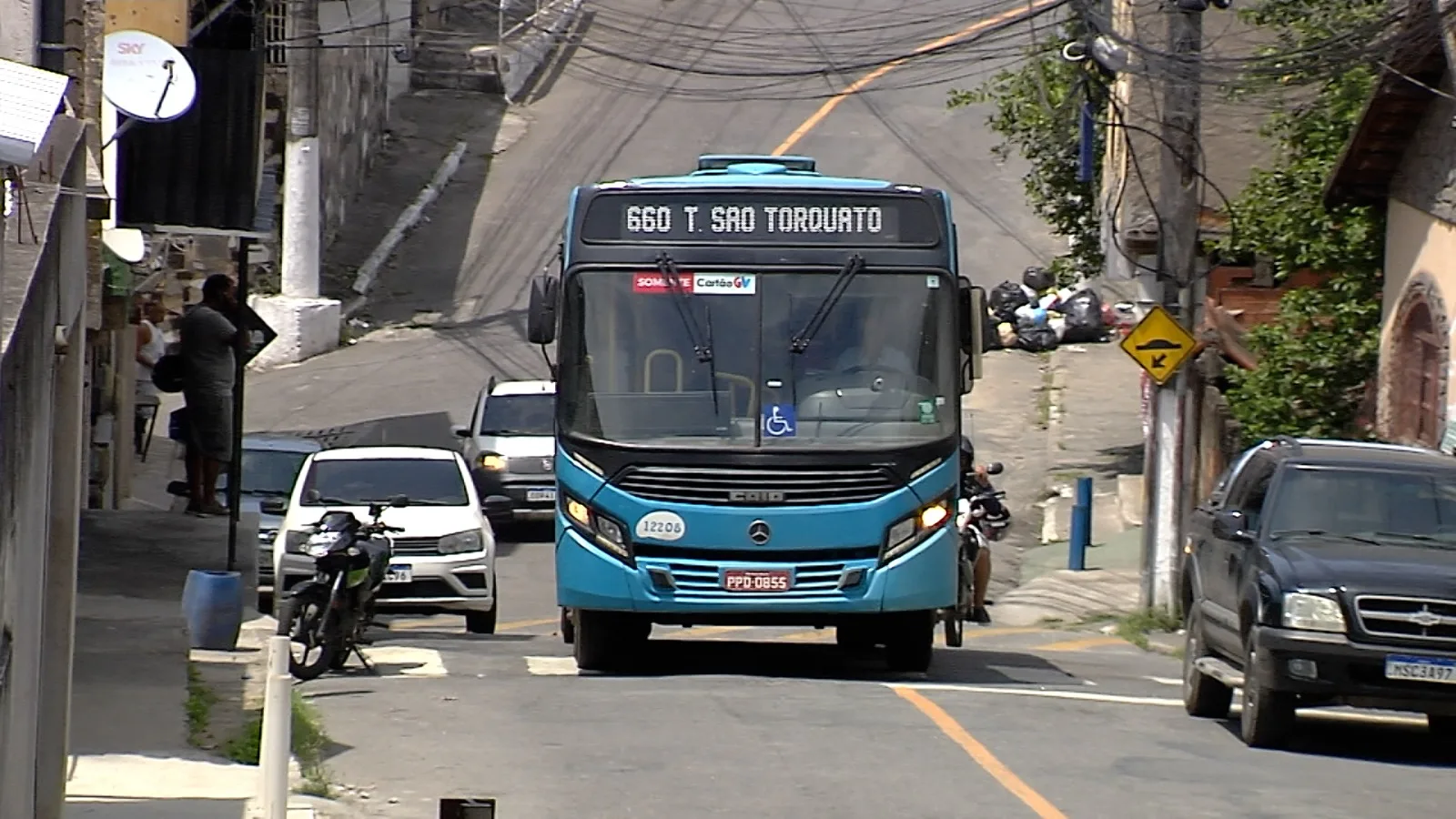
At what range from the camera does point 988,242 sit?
131 feet

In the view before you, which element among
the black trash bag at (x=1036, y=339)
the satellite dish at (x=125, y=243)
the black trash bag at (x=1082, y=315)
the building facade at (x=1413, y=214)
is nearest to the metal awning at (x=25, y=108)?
the satellite dish at (x=125, y=243)

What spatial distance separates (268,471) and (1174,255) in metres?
9.55

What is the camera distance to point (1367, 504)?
44.8 ft

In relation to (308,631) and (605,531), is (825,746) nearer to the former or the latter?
(605,531)

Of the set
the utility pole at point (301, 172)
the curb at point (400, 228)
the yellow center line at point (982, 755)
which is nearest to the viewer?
the yellow center line at point (982, 755)

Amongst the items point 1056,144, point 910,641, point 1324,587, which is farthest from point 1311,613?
point 1056,144

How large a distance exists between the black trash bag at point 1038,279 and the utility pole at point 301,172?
11.6m

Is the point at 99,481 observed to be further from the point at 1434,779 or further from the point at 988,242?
the point at 988,242

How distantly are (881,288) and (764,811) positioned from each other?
18.3ft

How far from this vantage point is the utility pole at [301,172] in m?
34.5

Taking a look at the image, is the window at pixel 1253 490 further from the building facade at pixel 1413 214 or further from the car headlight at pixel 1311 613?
the building facade at pixel 1413 214

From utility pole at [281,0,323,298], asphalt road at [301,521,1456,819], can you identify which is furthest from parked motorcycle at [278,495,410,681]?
utility pole at [281,0,323,298]

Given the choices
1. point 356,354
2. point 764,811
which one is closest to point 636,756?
point 764,811

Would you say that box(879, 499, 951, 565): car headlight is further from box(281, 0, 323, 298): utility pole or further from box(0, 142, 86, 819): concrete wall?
box(281, 0, 323, 298): utility pole
